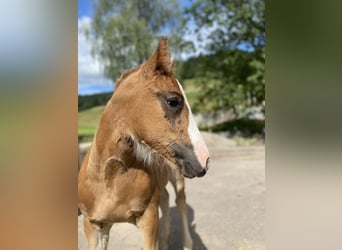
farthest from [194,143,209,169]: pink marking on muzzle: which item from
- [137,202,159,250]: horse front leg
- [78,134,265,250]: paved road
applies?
[78,134,265,250]: paved road

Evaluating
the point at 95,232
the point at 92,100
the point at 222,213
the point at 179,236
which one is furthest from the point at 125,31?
the point at 95,232

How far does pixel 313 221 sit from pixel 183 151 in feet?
1.42

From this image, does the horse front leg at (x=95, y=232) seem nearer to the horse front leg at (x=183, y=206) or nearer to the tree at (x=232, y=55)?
the horse front leg at (x=183, y=206)

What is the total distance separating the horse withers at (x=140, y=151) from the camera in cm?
93

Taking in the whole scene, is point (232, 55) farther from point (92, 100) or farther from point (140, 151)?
point (140, 151)

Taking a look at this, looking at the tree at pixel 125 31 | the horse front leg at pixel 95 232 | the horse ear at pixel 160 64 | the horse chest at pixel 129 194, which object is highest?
the tree at pixel 125 31

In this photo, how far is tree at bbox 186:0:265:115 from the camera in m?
6.09

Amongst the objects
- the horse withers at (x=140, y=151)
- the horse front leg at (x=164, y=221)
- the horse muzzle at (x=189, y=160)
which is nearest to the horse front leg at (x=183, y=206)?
the horse front leg at (x=164, y=221)

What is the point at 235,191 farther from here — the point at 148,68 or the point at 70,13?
the point at 70,13

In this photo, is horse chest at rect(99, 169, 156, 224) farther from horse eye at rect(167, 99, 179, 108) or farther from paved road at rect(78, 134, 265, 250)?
paved road at rect(78, 134, 265, 250)

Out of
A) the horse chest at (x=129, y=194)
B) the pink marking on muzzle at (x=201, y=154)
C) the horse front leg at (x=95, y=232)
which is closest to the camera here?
the pink marking on muzzle at (x=201, y=154)

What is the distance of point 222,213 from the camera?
263 cm

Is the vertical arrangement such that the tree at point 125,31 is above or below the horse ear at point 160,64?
above

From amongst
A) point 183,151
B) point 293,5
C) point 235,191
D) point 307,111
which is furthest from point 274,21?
point 235,191
